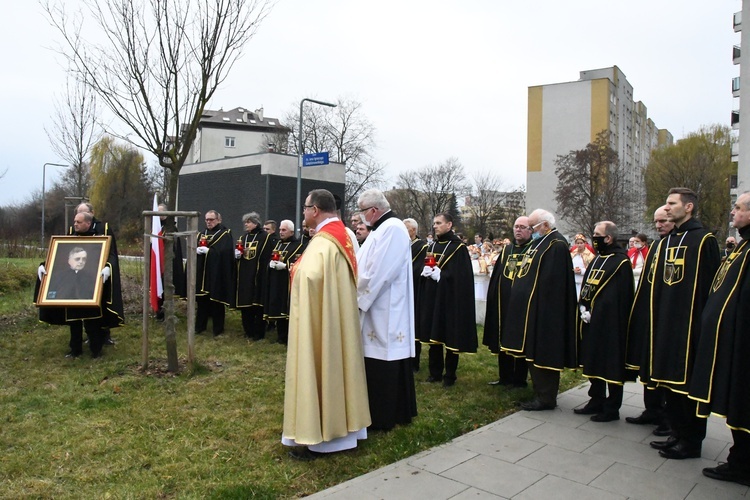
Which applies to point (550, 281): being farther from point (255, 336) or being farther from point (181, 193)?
point (181, 193)

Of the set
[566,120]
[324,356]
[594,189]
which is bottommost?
[324,356]

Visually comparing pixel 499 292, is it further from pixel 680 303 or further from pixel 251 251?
pixel 251 251

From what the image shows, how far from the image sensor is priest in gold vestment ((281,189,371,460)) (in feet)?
14.8

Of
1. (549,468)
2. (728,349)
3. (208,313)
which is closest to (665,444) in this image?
(549,468)

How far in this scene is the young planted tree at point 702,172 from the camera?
129 feet

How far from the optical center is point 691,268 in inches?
→ 194

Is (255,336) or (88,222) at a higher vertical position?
(88,222)

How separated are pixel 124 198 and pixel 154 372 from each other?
148 feet

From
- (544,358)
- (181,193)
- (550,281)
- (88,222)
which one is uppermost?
(181,193)

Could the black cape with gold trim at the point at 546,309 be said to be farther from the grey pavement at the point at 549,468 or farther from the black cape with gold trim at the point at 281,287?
the black cape with gold trim at the point at 281,287

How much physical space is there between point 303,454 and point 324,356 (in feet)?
2.82

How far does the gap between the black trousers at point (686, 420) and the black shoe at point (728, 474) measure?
1.36 feet

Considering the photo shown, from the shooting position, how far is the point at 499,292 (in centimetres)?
724

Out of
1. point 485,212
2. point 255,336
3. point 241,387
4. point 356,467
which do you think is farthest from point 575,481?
point 485,212
